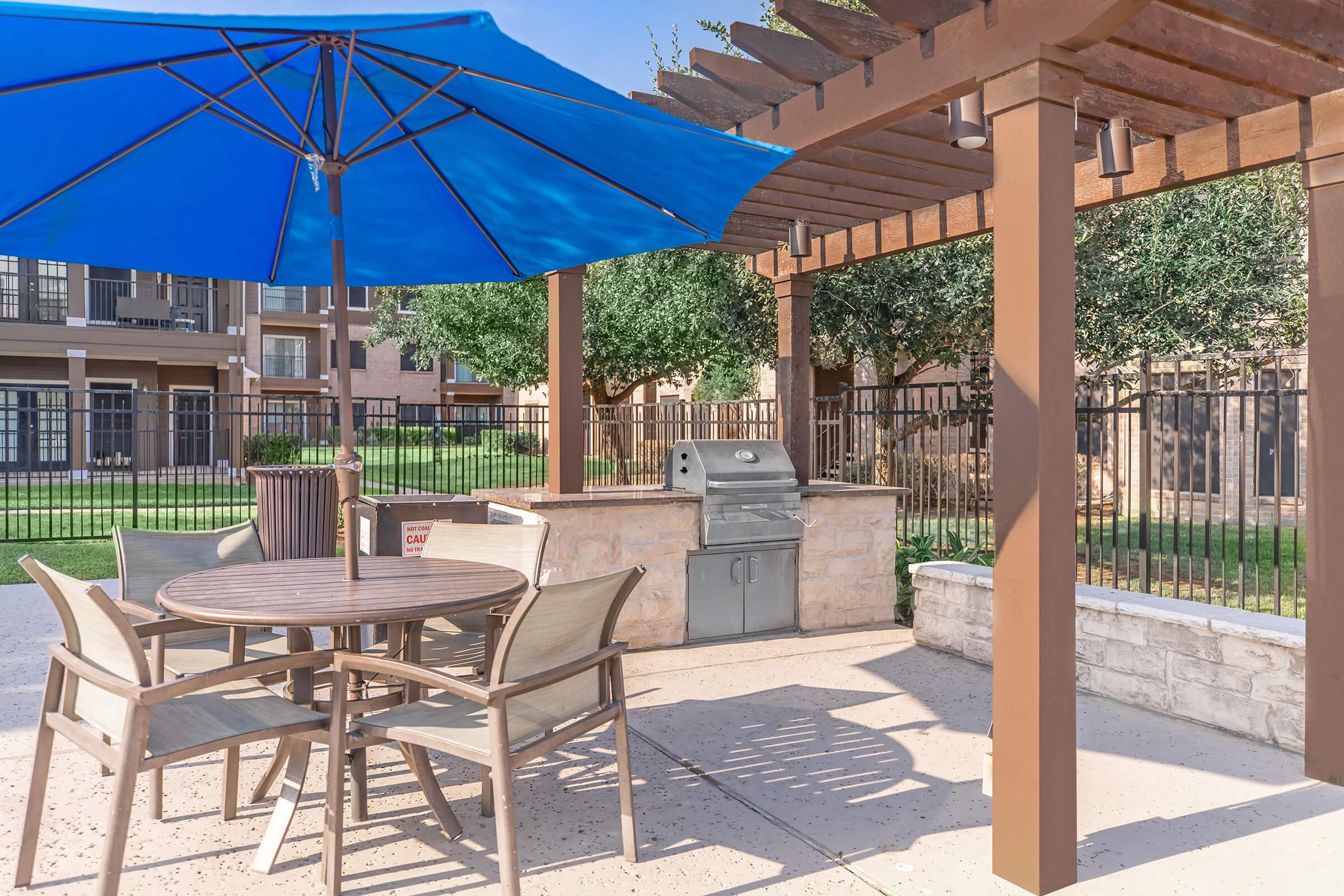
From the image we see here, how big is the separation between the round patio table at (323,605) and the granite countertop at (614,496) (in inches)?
69.3

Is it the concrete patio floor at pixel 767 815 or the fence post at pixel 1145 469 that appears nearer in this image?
the concrete patio floor at pixel 767 815

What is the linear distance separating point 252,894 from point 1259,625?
436 centimetres

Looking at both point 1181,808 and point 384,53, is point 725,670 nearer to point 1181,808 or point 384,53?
point 1181,808

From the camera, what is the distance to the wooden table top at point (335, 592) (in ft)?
8.99

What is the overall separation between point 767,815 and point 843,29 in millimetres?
3080

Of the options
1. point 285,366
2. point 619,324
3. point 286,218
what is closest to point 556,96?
point 286,218

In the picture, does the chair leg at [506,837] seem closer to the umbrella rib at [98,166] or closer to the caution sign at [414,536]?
the umbrella rib at [98,166]

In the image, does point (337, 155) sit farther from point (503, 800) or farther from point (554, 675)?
point (503, 800)

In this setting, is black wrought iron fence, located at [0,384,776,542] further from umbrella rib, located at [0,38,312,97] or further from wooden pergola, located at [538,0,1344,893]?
wooden pergola, located at [538,0,1344,893]

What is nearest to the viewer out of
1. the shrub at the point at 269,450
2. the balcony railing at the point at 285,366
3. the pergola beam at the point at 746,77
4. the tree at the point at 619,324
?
the pergola beam at the point at 746,77

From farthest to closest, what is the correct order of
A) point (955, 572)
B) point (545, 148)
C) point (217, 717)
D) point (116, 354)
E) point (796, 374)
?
point (116, 354) → point (796, 374) → point (955, 572) → point (545, 148) → point (217, 717)

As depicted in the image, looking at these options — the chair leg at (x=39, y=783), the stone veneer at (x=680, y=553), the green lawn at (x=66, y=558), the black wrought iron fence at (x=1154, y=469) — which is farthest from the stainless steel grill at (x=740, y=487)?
the green lawn at (x=66, y=558)

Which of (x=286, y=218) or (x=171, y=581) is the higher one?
(x=286, y=218)

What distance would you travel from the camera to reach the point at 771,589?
6.25 meters
